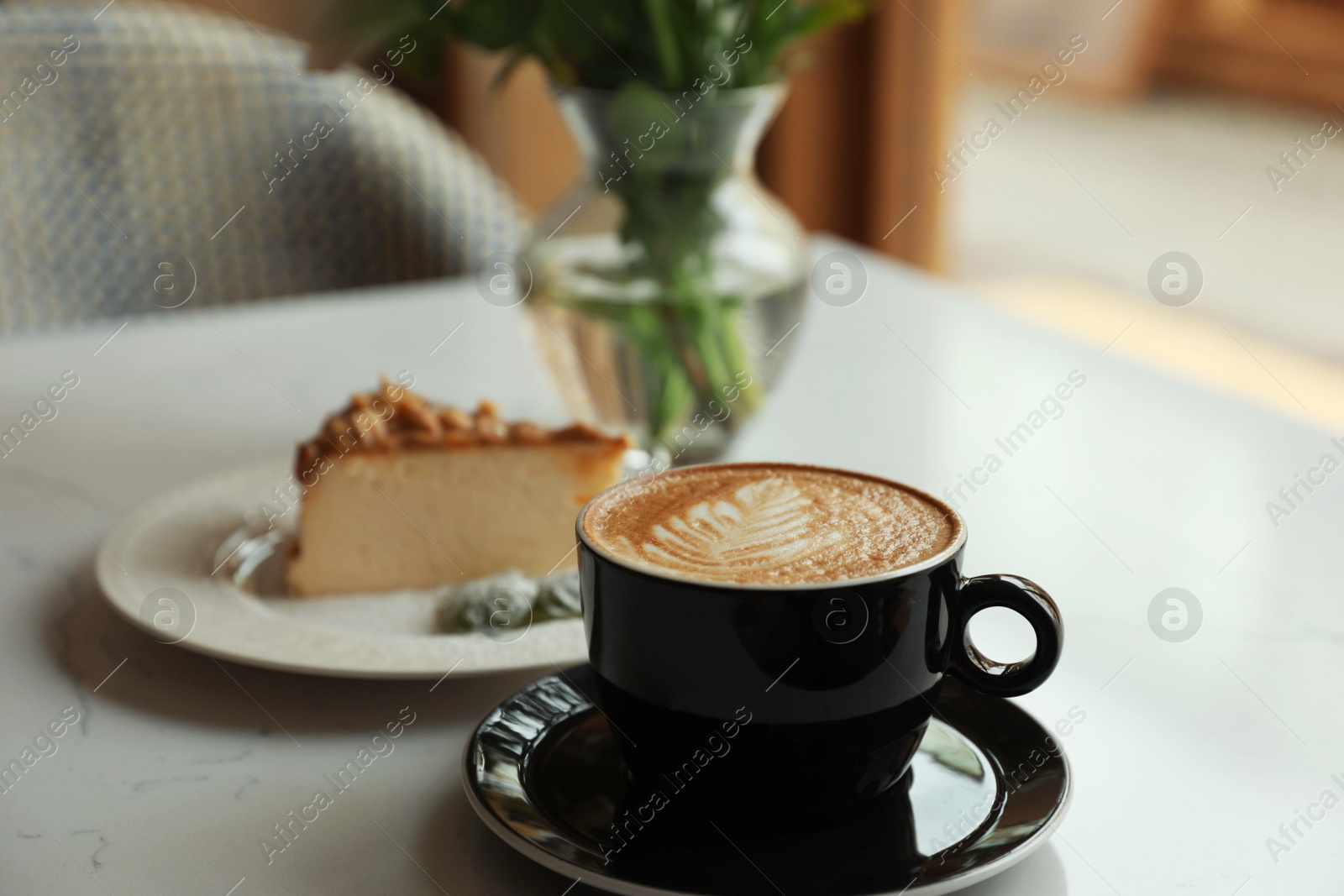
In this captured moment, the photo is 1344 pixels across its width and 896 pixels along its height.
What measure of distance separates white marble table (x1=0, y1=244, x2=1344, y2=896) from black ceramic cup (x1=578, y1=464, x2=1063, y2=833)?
7cm

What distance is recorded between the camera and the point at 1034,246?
4.04 metres

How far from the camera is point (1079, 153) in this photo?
4.94 m

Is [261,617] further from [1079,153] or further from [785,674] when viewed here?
[1079,153]

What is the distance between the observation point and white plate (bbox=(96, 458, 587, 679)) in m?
0.61

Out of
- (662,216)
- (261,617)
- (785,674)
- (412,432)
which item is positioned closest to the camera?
(785,674)

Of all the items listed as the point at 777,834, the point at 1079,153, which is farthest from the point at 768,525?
the point at 1079,153

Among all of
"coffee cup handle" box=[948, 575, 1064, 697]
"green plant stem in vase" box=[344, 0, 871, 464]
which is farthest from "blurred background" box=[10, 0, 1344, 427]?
"coffee cup handle" box=[948, 575, 1064, 697]

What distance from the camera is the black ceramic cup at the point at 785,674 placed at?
47cm

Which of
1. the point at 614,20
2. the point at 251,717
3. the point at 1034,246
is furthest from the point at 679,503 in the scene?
the point at 1034,246

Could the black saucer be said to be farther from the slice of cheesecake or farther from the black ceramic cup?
the slice of cheesecake

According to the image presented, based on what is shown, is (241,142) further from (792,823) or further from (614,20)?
(792,823)

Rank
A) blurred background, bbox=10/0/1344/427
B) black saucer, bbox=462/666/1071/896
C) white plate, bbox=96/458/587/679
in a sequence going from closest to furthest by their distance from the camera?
black saucer, bbox=462/666/1071/896
white plate, bbox=96/458/587/679
blurred background, bbox=10/0/1344/427

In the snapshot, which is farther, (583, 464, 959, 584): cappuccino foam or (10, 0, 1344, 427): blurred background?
(10, 0, 1344, 427): blurred background

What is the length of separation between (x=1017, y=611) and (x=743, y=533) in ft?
0.36
